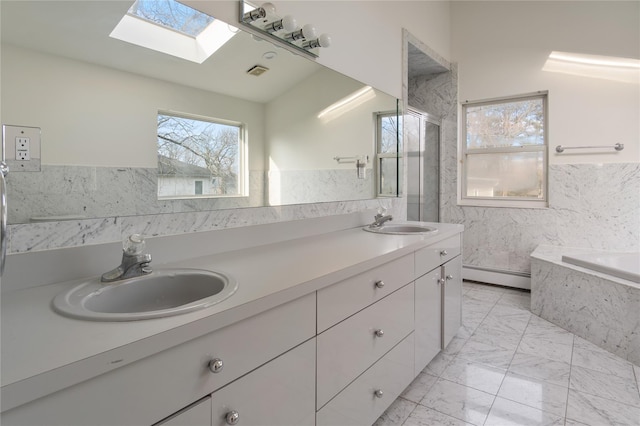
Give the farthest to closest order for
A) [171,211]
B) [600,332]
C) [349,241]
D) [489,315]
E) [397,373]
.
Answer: [489,315] → [600,332] → [349,241] → [397,373] → [171,211]

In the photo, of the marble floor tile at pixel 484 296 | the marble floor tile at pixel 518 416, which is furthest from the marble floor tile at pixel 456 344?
the marble floor tile at pixel 484 296

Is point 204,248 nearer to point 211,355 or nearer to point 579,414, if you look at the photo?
point 211,355

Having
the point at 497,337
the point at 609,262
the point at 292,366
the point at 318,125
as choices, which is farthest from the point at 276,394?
the point at 609,262

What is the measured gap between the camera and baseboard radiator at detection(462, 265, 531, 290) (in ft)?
12.1

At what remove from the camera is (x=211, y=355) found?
785 mm

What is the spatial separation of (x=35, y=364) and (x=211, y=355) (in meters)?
0.32

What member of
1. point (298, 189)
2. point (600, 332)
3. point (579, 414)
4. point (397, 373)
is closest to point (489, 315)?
point (600, 332)

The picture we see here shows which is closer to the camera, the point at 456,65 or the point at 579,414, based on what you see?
the point at 579,414

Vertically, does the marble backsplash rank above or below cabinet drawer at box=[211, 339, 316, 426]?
above

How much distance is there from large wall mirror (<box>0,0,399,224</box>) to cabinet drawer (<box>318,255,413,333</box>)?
598 millimetres

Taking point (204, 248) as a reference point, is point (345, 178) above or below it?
above

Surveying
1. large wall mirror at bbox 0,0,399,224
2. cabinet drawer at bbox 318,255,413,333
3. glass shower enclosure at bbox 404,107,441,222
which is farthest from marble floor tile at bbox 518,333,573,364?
large wall mirror at bbox 0,0,399,224

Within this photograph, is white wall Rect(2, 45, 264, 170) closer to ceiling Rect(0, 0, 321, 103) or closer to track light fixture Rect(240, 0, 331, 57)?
ceiling Rect(0, 0, 321, 103)

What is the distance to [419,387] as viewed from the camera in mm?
1938
